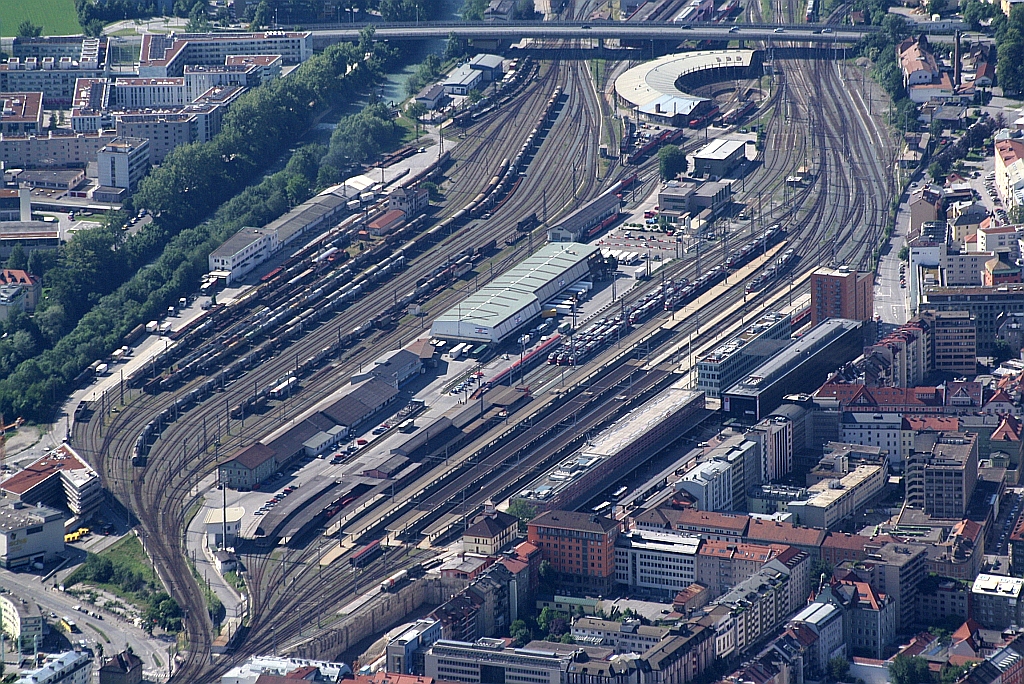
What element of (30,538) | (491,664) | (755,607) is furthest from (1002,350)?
(30,538)

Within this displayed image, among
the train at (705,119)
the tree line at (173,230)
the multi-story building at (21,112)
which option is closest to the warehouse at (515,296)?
the tree line at (173,230)

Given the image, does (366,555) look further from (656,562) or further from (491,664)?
(491,664)

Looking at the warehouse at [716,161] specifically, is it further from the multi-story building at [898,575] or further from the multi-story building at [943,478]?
the multi-story building at [898,575]

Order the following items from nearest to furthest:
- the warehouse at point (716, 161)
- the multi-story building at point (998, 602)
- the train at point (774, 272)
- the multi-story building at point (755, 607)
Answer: the multi-story building at point (755, 607) < the multi-story building at point (998, 602) < the train at point (774, 272) < the warehouse at point (716, 161)

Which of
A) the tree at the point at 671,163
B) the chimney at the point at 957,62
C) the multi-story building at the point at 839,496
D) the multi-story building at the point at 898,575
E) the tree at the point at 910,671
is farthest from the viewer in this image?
the chimney at the point at 957,62

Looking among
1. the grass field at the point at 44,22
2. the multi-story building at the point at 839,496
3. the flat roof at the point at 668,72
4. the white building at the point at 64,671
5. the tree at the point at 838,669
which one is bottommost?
the tree at the point at 838,669

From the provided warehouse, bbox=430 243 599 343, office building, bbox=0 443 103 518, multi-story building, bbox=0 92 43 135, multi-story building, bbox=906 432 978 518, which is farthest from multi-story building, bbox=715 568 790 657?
multi-story building, bbox=0 92 43 135

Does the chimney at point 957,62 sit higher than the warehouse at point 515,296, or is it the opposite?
the chimney at point 957,62
